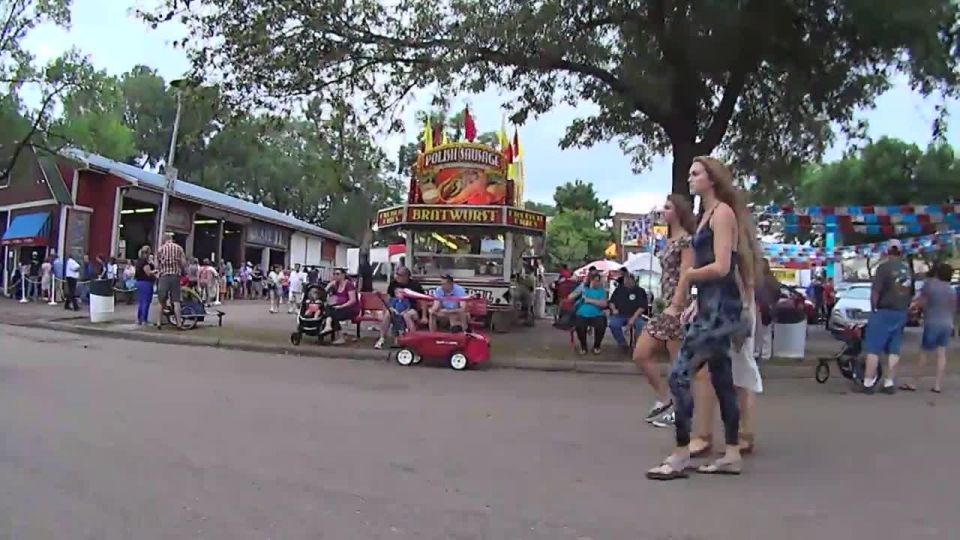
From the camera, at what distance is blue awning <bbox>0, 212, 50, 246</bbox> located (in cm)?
2622

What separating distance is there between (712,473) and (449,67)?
8.27m

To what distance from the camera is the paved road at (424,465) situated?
429 cm

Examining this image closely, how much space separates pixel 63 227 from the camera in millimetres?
25969

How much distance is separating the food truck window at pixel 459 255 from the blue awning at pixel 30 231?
15.1 meters

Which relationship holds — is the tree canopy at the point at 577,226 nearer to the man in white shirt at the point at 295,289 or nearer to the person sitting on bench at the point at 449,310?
the man in white shirt at the point at 295,289

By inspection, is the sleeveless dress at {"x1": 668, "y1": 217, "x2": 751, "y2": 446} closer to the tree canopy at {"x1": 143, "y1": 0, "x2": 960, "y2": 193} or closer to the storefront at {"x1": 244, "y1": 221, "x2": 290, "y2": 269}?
the tree canopy at {"x1": 143, "y1": 0, "x2": 960, "y2": 193}

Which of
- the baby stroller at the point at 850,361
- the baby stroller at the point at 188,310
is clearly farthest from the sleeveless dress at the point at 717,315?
the baby stroller at the point at 188,310

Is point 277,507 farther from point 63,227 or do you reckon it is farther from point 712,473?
point 63,227

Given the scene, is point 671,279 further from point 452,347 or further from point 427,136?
point 427,136

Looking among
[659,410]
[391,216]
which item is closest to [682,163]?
[391,216]

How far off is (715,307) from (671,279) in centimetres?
113

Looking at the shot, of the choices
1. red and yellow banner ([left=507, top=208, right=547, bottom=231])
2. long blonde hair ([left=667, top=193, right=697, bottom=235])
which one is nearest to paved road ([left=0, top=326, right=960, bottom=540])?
long blonde hair ([left=667, top=193, right=697, bottom=235])

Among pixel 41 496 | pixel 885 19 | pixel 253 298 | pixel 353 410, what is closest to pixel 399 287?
pixel 353 410

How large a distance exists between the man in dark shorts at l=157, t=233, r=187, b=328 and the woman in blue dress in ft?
37.8
